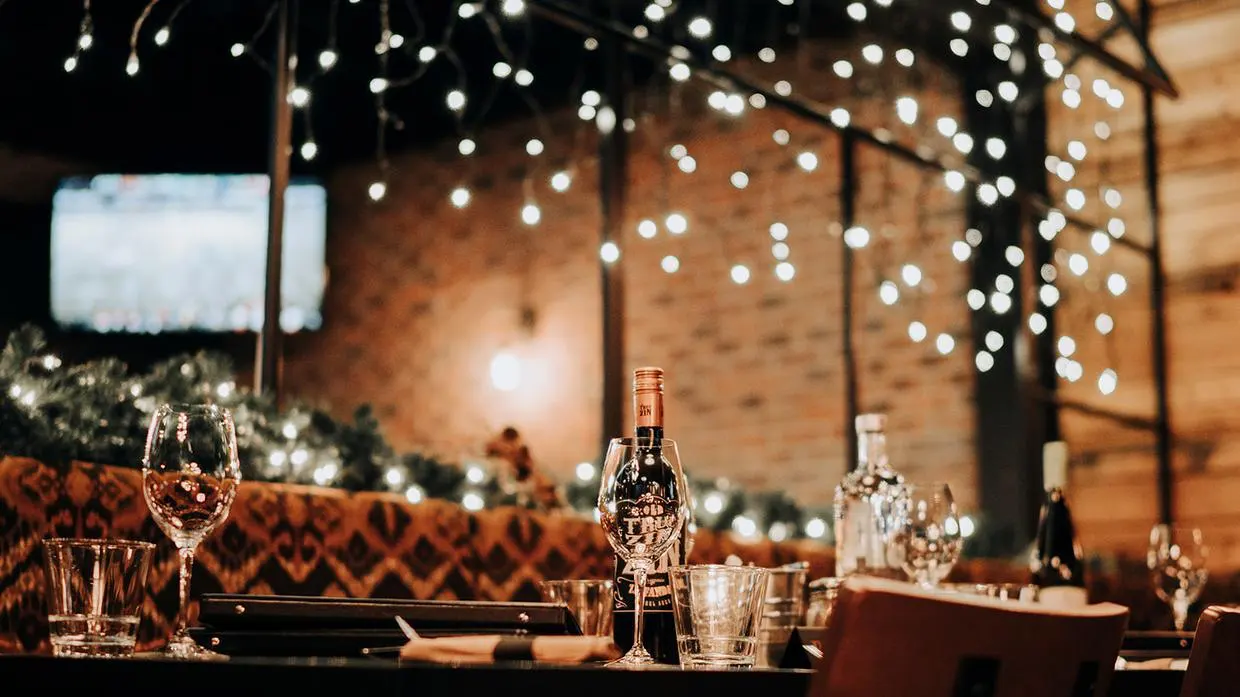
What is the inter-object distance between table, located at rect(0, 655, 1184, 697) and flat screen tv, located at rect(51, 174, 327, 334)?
660cm

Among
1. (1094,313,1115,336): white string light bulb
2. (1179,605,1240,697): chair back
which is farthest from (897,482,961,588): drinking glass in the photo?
(1094,313,1115,336): white string light bulb

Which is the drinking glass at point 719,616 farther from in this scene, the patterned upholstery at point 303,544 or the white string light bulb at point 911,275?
the white string light bulb at point 911,275

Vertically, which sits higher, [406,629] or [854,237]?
[854,237]

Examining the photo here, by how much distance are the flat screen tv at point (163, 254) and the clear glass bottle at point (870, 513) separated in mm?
5793

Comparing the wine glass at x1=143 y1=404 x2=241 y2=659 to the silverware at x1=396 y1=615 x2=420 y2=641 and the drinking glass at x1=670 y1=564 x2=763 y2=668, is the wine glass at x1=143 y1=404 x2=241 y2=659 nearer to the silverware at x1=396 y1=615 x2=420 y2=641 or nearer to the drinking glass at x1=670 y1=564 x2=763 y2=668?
the silverware at x1=396 y1=615 x2=420 y2=641

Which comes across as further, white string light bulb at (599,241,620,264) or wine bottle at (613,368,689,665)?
white string light bulb at (599,241,620,264)

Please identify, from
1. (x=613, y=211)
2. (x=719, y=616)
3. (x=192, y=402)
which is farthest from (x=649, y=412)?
(x=613, y=211)

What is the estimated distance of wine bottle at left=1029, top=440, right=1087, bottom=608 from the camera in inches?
91.4

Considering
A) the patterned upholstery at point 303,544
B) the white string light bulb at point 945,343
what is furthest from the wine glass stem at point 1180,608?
the white string light bulb at point 945,343

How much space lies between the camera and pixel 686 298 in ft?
20.6

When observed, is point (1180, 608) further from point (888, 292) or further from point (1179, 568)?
point (888, 292)

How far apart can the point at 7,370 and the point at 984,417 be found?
4049 millimetres

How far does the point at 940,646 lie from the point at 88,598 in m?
0.72

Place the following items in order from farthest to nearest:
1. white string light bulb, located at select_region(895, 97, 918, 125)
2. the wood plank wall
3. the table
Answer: white string light bulb, located at select_region(895, 97, 918, 125)
the wood plank wall
the table
